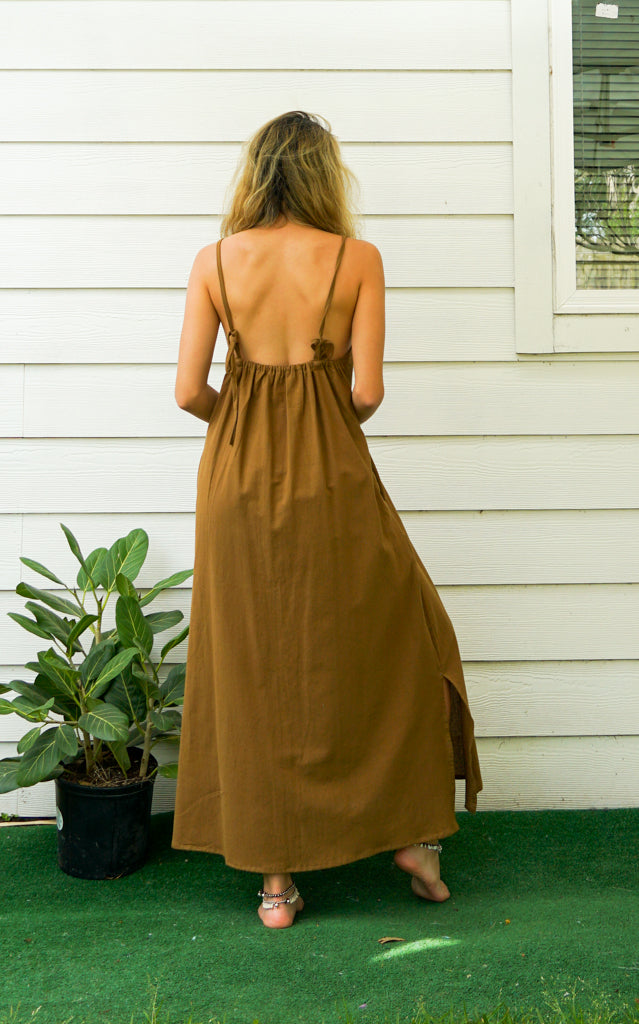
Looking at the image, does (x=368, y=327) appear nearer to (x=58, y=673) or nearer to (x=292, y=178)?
(x=292, y=178)

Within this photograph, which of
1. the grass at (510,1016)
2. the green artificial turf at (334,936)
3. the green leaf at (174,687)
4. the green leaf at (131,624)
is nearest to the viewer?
the grass at (510,1016)

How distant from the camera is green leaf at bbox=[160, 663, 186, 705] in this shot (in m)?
2.20

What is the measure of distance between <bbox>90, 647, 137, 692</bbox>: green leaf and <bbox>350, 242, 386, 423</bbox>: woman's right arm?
0.80 meters

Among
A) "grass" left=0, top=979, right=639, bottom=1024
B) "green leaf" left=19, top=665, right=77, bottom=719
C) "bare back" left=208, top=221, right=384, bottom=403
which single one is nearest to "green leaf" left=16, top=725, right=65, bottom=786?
"green leaf" left=19, top=665, right=77, bottom=719

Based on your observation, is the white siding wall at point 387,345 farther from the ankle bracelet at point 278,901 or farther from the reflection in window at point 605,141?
the ankle bracelet at point 278,901

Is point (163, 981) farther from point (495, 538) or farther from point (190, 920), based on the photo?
point (495, 538)

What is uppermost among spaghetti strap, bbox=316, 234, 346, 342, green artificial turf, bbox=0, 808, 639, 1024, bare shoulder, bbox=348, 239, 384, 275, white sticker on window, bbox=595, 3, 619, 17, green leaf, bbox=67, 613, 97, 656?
white sticker on window, bbox=595, 3, 619, 17

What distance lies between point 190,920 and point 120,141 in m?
2.05

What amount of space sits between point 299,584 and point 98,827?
Answer: 0.86m

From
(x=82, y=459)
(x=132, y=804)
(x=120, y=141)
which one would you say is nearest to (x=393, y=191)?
(x=120, y=141)

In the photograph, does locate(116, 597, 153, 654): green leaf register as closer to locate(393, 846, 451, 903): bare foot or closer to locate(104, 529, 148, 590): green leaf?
locate(104, 529, 148, 590): green leaf

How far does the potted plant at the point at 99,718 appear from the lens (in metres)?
2.03

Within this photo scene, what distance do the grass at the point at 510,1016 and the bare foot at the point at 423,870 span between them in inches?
16.5

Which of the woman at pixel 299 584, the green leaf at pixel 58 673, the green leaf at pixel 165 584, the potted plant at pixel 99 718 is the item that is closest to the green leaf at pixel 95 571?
the potted plant at pixel 99 718
